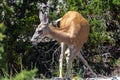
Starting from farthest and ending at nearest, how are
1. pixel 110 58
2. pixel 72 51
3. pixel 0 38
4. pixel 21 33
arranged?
pixel 110 58
pixel 21 33
pixel 72 51
pixel 0 38

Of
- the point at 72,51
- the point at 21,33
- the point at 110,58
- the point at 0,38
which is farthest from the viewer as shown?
the point at 110,58

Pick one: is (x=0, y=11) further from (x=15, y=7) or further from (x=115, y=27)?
(x=115, y=27)

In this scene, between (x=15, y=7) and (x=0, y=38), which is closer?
(x=0, y=38)

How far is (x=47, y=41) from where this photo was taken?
1152 cm

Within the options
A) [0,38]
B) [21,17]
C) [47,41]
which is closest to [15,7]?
[21,17]

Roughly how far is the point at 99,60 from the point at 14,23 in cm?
236

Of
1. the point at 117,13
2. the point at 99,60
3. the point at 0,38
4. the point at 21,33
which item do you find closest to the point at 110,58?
the point at 99,60

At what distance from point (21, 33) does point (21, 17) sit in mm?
523

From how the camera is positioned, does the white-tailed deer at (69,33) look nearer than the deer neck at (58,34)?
Yes

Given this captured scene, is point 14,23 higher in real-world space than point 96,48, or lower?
higher

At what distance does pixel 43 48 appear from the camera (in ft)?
37.6

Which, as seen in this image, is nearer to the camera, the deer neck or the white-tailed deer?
the white-tailed deer

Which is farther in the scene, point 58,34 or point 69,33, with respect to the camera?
point 69,33

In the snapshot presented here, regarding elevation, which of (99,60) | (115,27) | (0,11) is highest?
(0,11)
